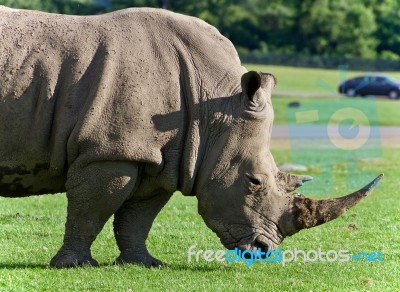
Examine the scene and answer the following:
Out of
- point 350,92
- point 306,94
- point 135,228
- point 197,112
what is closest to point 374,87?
point 350,92

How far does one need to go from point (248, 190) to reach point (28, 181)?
6.72 ft

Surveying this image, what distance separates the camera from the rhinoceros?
30.4 feet

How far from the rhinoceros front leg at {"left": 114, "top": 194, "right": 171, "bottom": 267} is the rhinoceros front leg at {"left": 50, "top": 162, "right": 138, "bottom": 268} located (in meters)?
0.59

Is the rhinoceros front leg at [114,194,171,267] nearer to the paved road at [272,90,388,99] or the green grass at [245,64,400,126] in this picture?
the green grass at [245,64,400,126]

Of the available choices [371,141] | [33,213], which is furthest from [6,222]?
[371,141]

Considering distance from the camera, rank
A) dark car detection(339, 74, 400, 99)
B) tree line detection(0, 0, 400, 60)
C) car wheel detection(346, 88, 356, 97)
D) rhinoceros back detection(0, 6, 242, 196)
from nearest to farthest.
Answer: rhinoceros back detection(0, 6, 242, 196) → car wheel detection(346, 88, 356, 97) → dark car detection(339, 74, 400, 99) → tree line detection(0, 0, 400, 60)

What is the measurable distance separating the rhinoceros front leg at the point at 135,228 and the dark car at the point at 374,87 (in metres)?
42.7

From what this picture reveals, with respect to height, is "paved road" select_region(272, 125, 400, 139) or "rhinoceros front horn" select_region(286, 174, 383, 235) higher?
"rhinoceros front horn" select_region(286, 174, 383, 235)

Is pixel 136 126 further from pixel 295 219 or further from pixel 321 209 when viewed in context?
pixel 321 209

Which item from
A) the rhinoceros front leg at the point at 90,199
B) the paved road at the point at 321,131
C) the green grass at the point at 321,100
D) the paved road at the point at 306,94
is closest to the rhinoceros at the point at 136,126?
the rhinoceros front leg at the point at 90,199

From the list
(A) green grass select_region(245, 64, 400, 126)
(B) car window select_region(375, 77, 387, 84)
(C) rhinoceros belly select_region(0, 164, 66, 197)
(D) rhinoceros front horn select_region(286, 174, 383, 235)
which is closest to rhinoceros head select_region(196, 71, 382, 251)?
(D) rhinoceros front horn select_region(286, 174, 383, 235)

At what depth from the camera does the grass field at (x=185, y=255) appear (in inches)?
358

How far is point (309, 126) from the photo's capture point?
1373 inches

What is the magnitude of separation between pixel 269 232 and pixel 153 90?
68.0 inches
